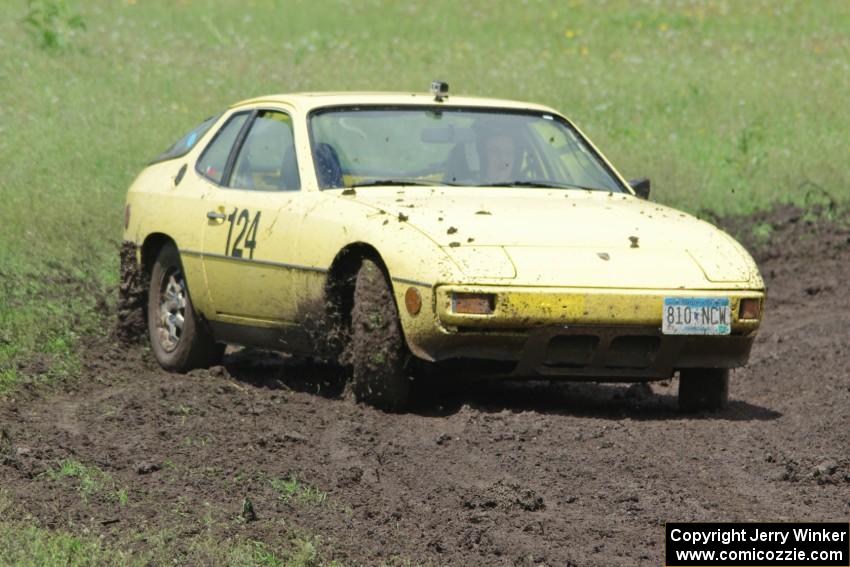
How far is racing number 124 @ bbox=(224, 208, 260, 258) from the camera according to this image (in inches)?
374

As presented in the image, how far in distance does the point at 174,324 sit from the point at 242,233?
1.20m

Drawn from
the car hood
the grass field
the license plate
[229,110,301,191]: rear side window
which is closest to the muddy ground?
the license plate

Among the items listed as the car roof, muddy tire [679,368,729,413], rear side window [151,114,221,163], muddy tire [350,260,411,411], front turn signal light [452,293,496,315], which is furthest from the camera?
rear side window [151,114,221,163]

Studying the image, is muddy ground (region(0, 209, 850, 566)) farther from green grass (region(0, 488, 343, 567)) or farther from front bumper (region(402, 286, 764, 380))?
front bumper (region(402, 286, 764, 380))

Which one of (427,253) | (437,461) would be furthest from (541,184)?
(437,461)

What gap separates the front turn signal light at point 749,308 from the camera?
8.53m

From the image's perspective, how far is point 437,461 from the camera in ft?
24.8

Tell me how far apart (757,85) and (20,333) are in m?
13.2

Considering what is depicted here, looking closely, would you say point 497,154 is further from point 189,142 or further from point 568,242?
point 189,142

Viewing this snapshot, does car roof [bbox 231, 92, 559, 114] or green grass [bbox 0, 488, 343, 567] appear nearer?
green grass [bbox 0, 488, 343, 567]

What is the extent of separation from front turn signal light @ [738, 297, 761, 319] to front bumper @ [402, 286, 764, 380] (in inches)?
1.1

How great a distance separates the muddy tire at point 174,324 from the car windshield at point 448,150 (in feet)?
4.36

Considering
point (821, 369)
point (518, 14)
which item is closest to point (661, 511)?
point (821, 369)

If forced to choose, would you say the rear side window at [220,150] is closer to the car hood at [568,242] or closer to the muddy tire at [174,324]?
the muddy tire at [174,324]
